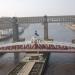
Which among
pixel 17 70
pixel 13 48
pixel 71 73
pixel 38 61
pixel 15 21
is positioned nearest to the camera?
pixel 17 70

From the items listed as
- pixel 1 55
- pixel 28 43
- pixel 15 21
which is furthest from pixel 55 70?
pixel 15 21

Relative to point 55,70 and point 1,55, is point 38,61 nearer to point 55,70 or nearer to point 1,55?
point 55,70

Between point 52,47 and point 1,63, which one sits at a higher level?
point 52,47

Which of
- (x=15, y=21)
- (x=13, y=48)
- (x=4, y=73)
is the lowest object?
(x=4, y=73)

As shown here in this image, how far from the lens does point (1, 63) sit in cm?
4784

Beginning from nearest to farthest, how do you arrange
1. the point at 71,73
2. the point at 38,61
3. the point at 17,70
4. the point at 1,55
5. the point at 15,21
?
the point at 17,70
the point at 71,73
the point at 38,61
the point at 1,55
the point at 15,21

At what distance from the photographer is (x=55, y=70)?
41312 mm

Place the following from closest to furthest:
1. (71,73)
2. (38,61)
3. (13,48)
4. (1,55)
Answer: (71,73) < (38,61) < (13,48) < (1,55)

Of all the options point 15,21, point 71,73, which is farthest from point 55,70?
point 15,21

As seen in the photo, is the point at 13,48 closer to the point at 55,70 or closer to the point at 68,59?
the point at 55,70

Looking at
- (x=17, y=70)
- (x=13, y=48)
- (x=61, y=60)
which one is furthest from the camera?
(x=61, y=60)

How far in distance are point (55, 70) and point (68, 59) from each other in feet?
32.1

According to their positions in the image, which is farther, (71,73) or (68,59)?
(68,59)

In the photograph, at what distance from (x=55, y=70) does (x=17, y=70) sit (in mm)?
7753
